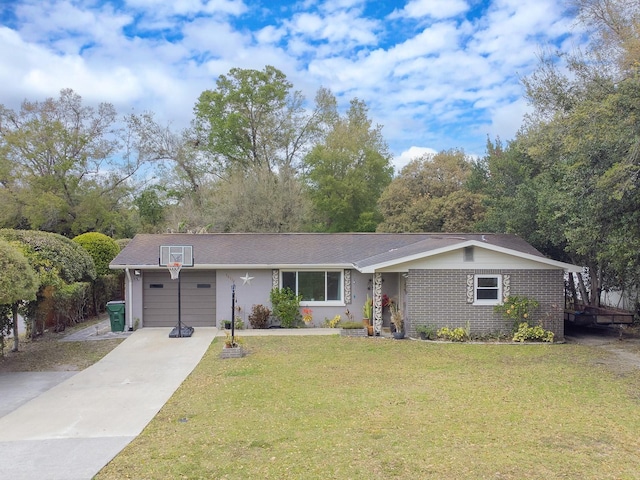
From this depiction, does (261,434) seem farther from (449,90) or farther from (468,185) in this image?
(468,185)

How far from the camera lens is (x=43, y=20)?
15133 mm

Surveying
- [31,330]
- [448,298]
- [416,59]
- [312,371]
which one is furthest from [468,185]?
[31,330]

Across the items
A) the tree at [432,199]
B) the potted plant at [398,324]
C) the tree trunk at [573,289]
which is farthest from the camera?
the tree at [432,199]

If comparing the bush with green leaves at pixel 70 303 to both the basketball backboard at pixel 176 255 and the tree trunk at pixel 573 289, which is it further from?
the tree trunk at pixel 573 289

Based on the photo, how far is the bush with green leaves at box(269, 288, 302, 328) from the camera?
55.1 ft

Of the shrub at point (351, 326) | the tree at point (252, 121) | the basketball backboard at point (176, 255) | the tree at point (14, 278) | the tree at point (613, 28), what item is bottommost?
the shrub at point (351, 326)

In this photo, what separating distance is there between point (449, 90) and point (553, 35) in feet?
18.7

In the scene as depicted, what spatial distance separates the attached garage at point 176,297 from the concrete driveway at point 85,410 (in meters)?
3.60

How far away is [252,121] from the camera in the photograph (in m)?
38.7

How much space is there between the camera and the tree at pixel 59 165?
3002cm

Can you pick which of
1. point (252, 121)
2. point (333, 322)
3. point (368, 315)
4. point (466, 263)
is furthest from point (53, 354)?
point (252, 121)

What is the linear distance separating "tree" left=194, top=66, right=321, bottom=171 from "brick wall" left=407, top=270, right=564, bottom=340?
25.0 meters

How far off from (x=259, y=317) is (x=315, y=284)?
229 centimetres

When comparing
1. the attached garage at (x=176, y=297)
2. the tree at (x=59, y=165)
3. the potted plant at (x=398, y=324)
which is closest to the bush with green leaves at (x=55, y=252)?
the attached garage at (x=176, y=297)
